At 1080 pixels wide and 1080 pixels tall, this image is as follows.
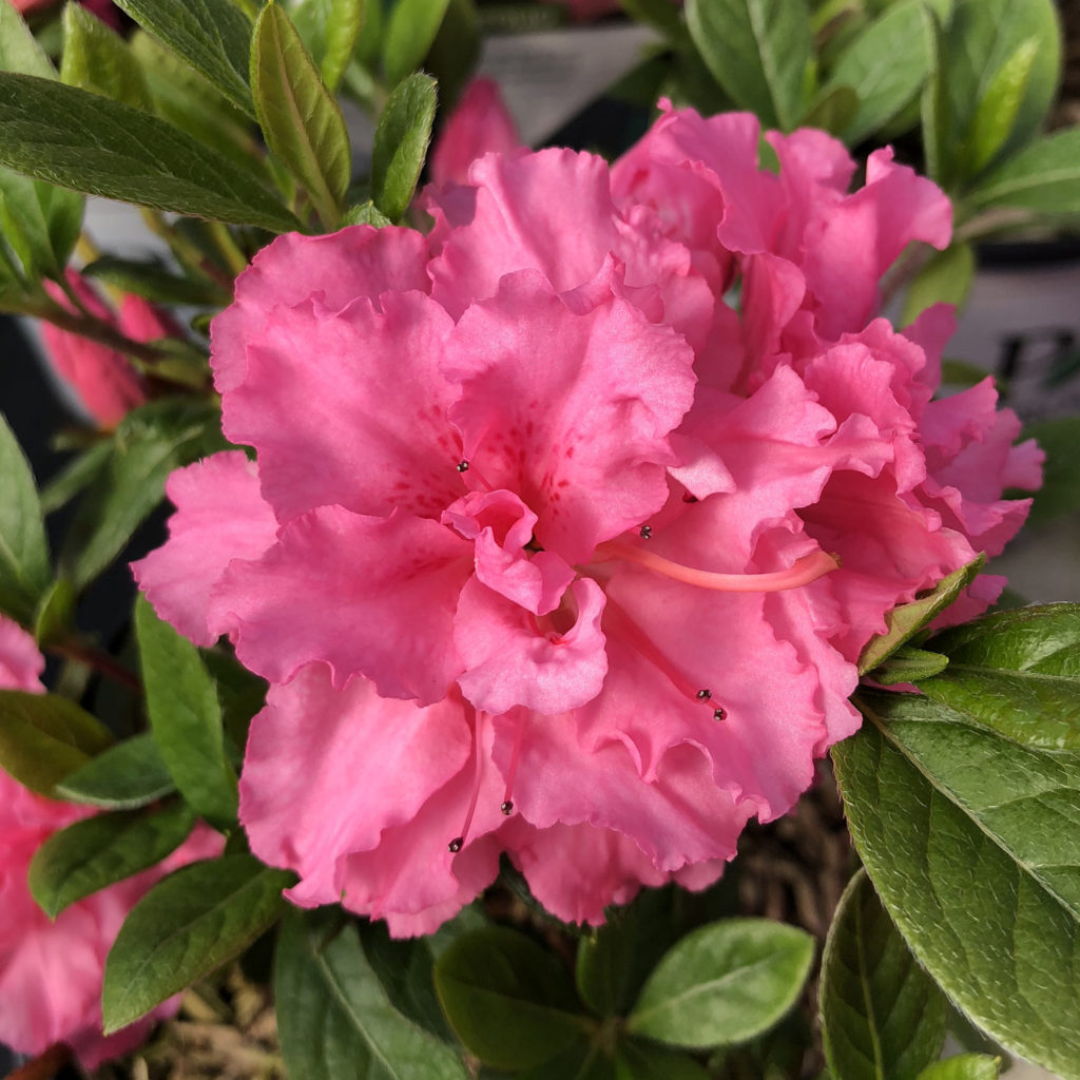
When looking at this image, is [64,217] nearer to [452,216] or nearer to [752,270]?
[452,216]

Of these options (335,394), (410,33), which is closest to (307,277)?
(335,394)

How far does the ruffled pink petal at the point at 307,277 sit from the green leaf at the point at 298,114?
7 cm

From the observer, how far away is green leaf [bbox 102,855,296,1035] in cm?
45

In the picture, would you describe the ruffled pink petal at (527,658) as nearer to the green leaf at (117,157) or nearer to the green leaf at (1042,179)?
the green leaf at (117,157)

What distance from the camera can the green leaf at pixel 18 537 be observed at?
602mm

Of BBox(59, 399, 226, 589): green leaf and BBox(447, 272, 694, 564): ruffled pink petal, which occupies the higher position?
BBox(447, 272, 694, 564): ruffled pink petal

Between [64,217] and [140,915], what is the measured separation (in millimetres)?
377

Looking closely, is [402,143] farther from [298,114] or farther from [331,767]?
[331,767]

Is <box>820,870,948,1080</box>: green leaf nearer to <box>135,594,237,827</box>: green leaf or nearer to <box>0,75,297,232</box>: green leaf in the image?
<box>135,594,237,827</box>: green leaf

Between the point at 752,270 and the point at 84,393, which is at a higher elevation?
the point at 752,270

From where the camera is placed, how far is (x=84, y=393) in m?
0.78

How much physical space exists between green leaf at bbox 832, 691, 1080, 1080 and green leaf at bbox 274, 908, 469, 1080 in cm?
28

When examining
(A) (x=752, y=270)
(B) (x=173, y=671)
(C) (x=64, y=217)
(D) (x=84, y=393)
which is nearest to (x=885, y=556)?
(A) (x=752, y=270)

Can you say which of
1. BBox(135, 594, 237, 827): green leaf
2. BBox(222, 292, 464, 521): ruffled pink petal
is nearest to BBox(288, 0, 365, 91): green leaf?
BBox(222, 292, 464, 521): ruffled pink petal
